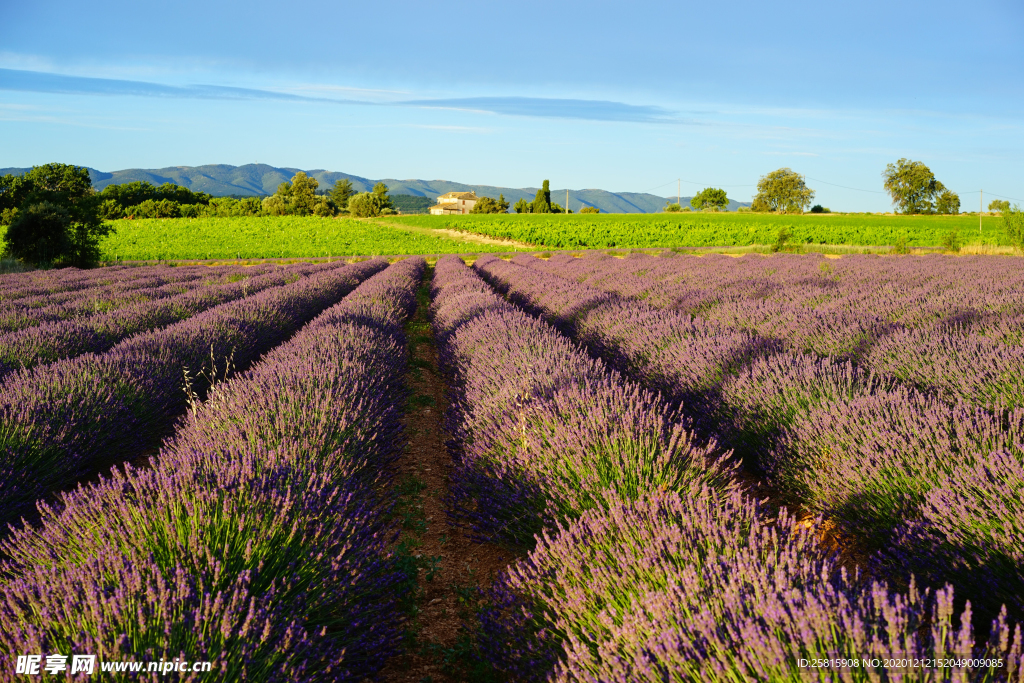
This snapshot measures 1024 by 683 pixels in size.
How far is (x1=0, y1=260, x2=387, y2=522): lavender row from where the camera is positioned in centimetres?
288

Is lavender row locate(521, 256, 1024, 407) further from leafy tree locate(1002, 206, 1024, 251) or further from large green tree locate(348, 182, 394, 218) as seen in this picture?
large green tree locate(348, 182, 394, 218)

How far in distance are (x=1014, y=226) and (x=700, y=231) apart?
2178 centimetres

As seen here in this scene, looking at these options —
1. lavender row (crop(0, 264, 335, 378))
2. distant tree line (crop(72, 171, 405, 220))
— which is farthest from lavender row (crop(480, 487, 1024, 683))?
distant tree line (crop(72, 171, 405, 220))

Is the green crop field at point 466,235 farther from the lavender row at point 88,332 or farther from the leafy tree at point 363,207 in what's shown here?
the lavender row at point 88,332

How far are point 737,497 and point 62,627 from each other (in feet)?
6.34

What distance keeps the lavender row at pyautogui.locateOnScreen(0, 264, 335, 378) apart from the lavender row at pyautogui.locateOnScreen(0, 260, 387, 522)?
698 millimetres

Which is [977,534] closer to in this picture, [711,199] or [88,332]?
[88,332]

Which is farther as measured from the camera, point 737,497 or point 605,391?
point 605,391

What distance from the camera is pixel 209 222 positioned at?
1770 inches

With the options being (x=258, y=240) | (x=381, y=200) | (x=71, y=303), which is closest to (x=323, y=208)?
(x=381, y=200)

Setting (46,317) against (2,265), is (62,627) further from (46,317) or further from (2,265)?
(2,265)

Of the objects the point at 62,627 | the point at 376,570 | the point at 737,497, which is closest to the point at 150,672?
the point at 62,627

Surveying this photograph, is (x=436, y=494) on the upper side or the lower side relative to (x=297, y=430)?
lower

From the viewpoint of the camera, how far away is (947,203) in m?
64.9
